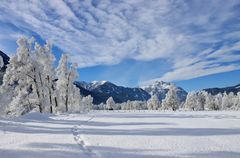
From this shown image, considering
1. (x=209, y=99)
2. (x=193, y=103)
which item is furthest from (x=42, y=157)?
(x=209, y=99)

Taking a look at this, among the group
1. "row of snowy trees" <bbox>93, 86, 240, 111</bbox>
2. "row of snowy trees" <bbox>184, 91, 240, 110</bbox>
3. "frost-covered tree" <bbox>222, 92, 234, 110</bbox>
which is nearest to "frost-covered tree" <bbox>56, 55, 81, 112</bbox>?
"row of snowy trees" <bbox>93, 86, 240, 111</bbox>

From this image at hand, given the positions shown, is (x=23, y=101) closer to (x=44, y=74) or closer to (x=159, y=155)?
(x=44, y=74)

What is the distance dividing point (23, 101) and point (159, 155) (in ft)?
108

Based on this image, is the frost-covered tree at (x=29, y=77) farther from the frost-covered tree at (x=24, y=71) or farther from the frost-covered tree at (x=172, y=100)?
the frost-covered tree at (x=172, y=100)

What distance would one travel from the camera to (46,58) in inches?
1779

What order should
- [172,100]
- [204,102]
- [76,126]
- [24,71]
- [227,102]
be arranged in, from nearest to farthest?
[76,126], [24,71], [172,100], [204,102], [227,102]

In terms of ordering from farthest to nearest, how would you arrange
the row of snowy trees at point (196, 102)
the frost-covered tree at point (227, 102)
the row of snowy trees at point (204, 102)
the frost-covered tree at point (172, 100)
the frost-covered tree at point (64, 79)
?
the frost-covered tree at point (227, 102) → the row of snowy trees at point (204, 102) → the row of snowy trees at point (196, 102) → the frost-covered tree at point (172, 100) → the frost-covered tree at point (64, 79)

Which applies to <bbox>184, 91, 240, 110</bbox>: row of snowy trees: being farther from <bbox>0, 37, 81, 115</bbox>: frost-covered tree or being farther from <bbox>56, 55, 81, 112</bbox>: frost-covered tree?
<bbox>0, 37, 81, 115</bbox>: frost-covered tree

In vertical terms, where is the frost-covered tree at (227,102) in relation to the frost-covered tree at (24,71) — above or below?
below

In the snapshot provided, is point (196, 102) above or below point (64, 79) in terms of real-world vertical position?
below

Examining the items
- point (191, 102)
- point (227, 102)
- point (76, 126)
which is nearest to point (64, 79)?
point (76, 126)

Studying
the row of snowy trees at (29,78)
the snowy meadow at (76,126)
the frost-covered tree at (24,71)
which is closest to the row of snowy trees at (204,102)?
the snowy meadow at (76,126)

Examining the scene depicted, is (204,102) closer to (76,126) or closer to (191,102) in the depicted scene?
(191,102)

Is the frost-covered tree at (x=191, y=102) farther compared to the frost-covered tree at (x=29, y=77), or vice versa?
the frost-covered tree at (x=191, y=102)
